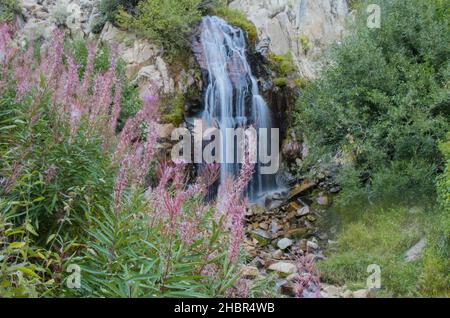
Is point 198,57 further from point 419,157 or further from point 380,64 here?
point 419,157

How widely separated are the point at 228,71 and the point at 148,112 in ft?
34.6

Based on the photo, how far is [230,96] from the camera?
13625mm

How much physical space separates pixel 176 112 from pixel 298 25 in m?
9.51

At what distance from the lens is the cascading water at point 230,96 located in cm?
1317

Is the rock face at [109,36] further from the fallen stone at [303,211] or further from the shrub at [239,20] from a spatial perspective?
the fallen stone at [303,211]

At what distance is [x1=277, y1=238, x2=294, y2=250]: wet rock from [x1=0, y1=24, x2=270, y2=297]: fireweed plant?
228 inches

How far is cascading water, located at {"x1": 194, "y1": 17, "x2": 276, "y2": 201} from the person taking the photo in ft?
43.2

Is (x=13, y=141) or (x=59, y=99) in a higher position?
(x=59, y=99)

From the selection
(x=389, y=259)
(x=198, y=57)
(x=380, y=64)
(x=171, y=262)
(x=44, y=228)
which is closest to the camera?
(x=171, y=262)

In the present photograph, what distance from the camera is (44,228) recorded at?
3639mm

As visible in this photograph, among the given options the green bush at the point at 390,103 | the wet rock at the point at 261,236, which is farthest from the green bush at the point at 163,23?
the wet rock at the point at 261,236

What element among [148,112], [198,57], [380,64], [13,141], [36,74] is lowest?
[13,141]

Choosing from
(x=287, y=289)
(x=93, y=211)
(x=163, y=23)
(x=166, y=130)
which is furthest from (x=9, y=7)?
(x=287, y=289)

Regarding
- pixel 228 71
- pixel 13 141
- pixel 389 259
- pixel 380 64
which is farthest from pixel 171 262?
pixel 228 71
